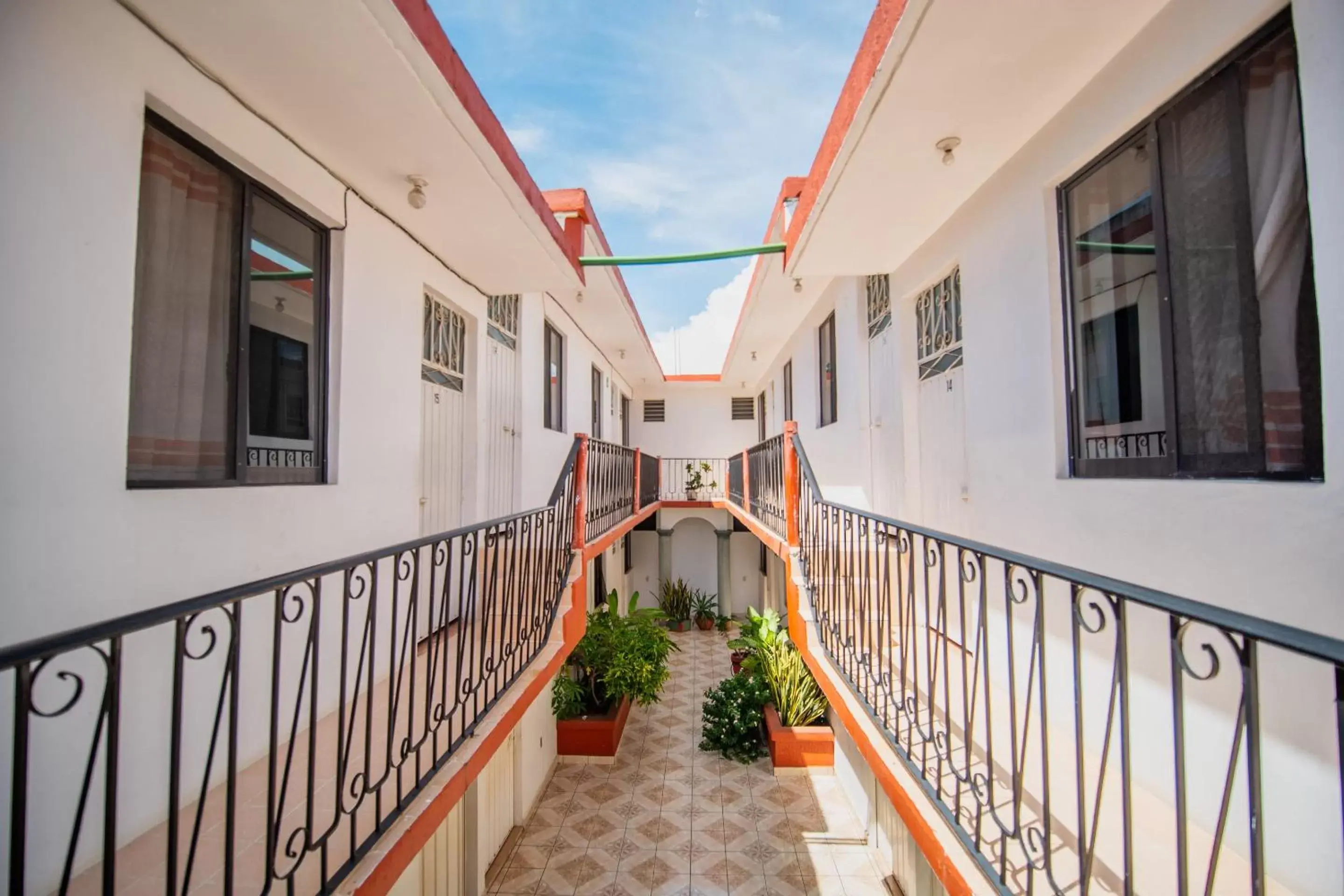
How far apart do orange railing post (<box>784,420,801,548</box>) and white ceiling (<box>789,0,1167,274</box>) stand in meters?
1.56

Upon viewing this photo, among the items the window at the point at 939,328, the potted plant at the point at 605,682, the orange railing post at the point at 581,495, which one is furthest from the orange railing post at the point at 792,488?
the potted plant at the point at 605,682

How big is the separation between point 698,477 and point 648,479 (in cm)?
262

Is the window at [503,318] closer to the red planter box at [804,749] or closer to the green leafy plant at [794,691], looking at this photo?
the green leafy plant at [794,691]

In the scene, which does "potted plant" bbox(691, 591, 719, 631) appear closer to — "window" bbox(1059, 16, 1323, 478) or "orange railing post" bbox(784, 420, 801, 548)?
"orange railing post" bbox(784, 420, 801, 548)

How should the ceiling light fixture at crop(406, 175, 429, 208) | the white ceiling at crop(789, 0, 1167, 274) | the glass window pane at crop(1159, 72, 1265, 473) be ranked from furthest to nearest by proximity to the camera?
the ceiling light fixture at crop(406, 175, 429, 208) → the white ceiling at crop(789, 0, 1167, 274) → the glass window pane at crop(1159, 72, 1265, 473)

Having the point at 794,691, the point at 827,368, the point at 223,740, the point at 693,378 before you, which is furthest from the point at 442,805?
the point at 693,378

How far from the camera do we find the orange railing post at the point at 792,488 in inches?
177

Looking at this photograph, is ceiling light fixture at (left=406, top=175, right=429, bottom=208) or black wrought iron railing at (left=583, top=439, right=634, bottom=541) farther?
black wrought iron railing at (left=583, top=439, right=634, bottom=541)

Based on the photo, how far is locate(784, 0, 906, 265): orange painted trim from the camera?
2.33m

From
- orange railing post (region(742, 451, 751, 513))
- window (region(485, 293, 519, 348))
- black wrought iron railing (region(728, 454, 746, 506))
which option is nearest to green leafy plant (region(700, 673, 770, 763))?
orange railing post (region(742, 451, 751, 513))

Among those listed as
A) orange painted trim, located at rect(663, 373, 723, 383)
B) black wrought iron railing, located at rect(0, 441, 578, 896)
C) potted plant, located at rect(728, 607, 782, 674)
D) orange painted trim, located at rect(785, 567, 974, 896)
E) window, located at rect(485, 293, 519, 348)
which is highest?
orange painted trim, located at rect(663, 373, 723, 383)

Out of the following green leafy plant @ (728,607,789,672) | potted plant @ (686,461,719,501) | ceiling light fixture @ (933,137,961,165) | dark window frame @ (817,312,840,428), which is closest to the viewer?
ceiling light fixture @ (933,137,961,165)

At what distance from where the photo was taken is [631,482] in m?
8.22

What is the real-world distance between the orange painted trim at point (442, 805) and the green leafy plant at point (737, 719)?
4.07m
